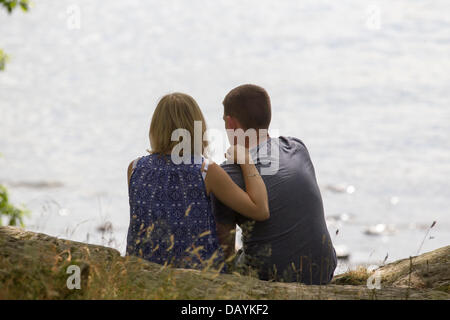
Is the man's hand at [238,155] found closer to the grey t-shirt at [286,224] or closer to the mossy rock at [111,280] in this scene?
the grey t-shirt at [286,224]

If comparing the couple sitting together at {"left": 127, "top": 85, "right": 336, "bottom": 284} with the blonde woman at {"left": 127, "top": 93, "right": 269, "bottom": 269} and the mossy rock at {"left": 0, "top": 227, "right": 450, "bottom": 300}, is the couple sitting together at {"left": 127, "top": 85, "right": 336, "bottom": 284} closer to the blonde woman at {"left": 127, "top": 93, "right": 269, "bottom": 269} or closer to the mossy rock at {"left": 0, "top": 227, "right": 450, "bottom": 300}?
the blonde woman at {"left": 127, "top": 93, "right": 269, "bottom": 269}

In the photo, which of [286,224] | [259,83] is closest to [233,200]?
[286,224]

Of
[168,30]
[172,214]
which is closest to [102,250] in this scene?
[172,214]

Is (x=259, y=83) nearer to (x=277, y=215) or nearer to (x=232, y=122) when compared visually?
(x=232, y=122)

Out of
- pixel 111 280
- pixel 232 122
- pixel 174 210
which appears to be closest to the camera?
pixel 111 280

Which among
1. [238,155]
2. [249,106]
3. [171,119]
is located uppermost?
[249,106]

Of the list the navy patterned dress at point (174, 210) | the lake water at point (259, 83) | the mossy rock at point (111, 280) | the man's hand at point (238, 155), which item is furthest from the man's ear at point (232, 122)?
the lake water at point (259, 83)

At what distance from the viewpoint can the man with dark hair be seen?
15.2 feet

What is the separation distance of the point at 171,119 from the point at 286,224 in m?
1.06

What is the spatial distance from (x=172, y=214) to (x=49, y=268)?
1.00 m

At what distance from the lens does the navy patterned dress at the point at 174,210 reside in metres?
4.46

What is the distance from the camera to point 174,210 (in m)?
4.48

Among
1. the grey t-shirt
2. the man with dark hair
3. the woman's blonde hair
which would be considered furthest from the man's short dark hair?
the woman's blonde hair

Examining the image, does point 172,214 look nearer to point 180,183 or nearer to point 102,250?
point 180,183
